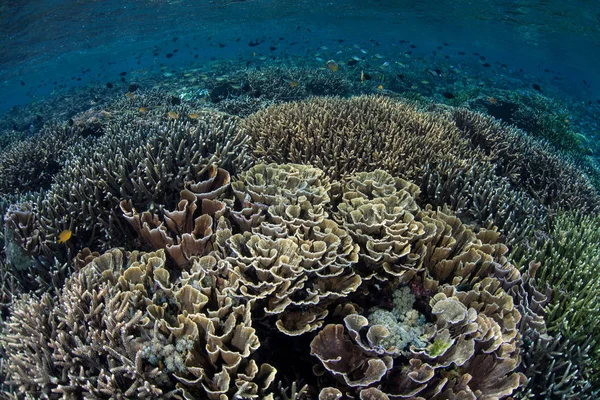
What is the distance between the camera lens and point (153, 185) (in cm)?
438

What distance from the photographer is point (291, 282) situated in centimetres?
281

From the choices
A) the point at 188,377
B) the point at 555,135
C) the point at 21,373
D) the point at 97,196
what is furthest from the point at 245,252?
the point at 555,135

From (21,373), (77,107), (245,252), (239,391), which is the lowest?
(77,107)

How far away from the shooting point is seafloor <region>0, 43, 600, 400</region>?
243cm

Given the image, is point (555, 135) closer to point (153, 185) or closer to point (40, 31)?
point (153, 185)

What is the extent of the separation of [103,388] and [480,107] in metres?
19.4

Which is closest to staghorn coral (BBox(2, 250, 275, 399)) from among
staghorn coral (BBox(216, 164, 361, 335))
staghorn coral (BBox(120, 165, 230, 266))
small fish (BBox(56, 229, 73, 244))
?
staghorn coral (BBox(216, 164, 361, 335))

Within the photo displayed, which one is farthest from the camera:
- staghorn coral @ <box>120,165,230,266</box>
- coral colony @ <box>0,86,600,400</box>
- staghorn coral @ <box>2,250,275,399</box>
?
staghorn coral @ <box>120,165,230,266</box>

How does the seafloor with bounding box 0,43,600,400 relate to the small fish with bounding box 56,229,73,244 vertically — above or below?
above

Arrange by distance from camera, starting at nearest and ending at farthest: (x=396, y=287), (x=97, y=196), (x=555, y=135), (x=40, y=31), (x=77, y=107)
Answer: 1. (x=396, y=287)
2. (x=97, y=196)
3. (x=555, y=135)
4. (x=77, y=107)
5. (x=40, y=31)

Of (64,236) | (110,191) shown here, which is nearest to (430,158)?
(110,191)

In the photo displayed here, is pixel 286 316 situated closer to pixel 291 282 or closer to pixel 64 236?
pixel 291 282

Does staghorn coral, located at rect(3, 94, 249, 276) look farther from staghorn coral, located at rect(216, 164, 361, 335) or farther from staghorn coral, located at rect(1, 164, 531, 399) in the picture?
staghorn coral, located at rect(216, 164, 361, 335)

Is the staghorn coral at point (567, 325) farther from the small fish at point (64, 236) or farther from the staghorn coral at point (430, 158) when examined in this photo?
the small fish at point (64, 236)
